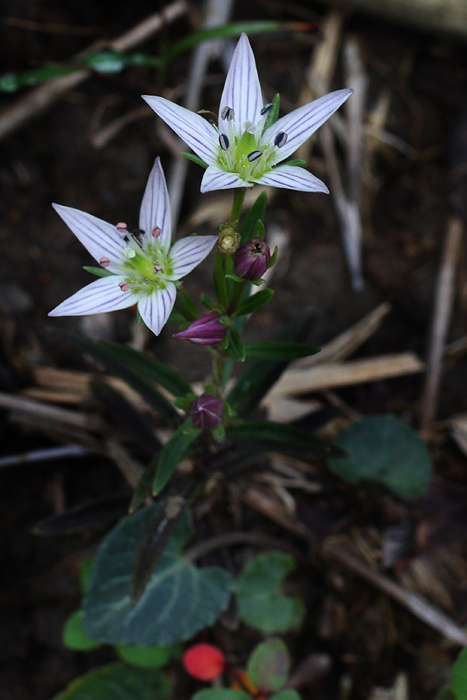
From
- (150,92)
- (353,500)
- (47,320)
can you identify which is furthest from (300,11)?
(353,500)

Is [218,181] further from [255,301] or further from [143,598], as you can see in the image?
[143,598]

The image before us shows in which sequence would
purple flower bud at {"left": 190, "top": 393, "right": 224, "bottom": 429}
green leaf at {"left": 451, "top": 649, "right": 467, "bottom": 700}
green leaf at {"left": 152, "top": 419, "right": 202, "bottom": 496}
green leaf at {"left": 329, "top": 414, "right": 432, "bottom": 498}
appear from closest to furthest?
purple flower bud at {"left": 190, "top": 393, "right": 224, "bottom": 429}
green leaf at {"left": 152, "top": 419, "right": 202, "bottom": 496}
green leaf at {"left": 451, "top": 649, "right": 467, "bottom": 700}
green leaf at {"left": 329, "top": 414, "right": 432, "bottom": 498}

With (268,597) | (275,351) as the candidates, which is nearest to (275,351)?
(275,351)

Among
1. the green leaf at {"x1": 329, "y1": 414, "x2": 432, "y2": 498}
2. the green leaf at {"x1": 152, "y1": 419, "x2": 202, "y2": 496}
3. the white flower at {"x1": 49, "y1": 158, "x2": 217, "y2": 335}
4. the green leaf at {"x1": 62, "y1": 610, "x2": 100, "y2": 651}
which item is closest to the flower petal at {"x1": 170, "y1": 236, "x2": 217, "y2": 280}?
the white flower at {"x1": 49, "y1": 158, "x2": 217, "y2": 335}

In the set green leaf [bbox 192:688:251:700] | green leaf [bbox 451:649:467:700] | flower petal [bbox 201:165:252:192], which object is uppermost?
flower petal [bbox 201:165:252:192]

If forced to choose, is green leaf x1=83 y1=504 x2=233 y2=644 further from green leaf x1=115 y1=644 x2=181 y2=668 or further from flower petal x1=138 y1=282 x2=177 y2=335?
flower petal x1=138 y1=282 x2=177 y2=335

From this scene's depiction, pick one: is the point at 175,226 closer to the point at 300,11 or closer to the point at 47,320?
the point at 47,320

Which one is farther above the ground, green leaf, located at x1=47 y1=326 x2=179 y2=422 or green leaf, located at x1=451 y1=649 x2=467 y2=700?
green leaf, located at x1=47 y1=326 x2=179 y2=422
